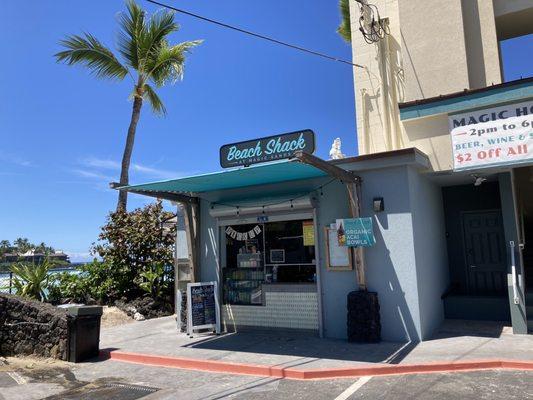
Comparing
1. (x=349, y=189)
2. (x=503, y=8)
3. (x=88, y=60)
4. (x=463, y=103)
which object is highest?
(x=88, y=60)

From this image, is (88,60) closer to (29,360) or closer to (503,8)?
(29,360)

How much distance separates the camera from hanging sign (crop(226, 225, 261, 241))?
1023 cm

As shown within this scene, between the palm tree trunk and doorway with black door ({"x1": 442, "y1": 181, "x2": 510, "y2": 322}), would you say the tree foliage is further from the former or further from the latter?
doorway with black door ({"x1": 442, "y1": 181, "x2": 510, "y2": 322})

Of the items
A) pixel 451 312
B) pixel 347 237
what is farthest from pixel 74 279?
pixel 451 312

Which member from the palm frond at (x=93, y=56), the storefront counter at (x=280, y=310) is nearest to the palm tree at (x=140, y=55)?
the palm frond at (x=93, y=56)

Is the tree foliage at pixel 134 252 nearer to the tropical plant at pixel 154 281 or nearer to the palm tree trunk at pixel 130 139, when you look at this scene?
the tropical plant at pixel 154 281

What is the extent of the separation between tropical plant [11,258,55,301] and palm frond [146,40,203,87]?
7452 millimetres

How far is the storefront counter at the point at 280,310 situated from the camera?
30.3 feet

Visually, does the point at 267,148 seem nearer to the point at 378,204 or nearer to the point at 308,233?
the point at 308,233

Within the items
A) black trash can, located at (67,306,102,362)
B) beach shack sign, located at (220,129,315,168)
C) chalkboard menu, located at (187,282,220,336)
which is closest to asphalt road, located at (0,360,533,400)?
black trash can, located at (67,306,102,362)

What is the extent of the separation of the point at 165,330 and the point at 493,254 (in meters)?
8.26

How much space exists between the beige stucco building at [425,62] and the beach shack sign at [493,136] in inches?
17.6

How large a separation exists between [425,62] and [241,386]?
7735mm

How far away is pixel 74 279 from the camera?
14148 millimetres
